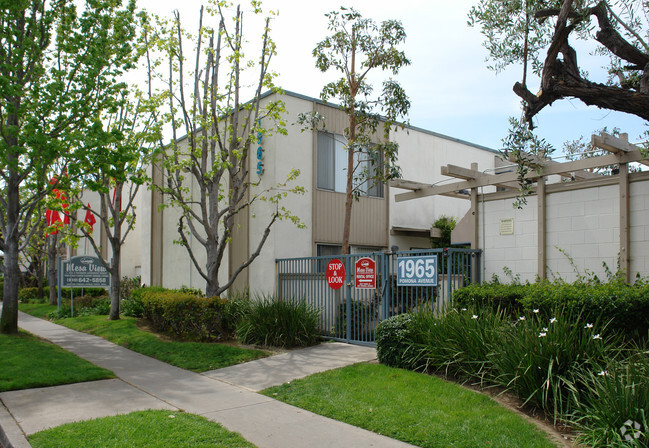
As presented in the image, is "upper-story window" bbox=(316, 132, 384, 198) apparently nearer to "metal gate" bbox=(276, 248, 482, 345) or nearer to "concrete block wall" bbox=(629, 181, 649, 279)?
"metal gate" bbox=(276, 248, 482, 345)

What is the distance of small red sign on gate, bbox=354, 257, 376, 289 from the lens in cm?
1178

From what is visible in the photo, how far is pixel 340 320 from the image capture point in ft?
41.3

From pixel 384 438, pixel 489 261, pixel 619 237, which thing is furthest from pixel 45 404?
pixel 619 237

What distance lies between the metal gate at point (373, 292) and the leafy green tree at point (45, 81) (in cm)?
618

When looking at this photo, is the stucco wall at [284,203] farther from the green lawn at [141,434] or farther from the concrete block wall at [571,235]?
the green lawn at [141,434]

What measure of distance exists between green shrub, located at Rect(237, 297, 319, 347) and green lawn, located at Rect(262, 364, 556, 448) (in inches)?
117

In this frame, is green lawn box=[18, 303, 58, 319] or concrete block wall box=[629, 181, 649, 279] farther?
green lawn box=[18, 303, 58, 319]

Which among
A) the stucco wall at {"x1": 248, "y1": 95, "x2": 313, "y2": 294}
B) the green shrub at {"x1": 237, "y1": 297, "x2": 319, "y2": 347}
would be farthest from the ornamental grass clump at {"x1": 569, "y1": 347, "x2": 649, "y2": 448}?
the stucco wall at {"x1": 248, "y1": 95, "x2": 313, "y2": 294}

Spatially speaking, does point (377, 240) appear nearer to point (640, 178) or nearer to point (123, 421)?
point (640, 178)

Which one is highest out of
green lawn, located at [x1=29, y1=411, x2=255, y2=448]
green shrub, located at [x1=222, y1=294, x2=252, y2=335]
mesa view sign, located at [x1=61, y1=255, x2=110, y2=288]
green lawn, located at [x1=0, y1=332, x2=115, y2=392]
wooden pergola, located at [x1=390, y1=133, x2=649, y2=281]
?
wooden pergola, located at [x1=390, y1=133, x2=649, y2=281]

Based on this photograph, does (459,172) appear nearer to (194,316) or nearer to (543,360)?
(543,360)

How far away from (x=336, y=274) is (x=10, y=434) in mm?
7623

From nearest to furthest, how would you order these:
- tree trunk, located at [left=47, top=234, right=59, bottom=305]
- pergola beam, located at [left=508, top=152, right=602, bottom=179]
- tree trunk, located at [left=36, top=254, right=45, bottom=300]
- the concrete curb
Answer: the concrete curb < pergola beam, located at [left=508, top=152, right=602, bottom=179] < tree trunk, located at [left=47, top=234, right=59, bottom=305] < tree trunk, located at [left=36, top=254, right=45, bottom=300]

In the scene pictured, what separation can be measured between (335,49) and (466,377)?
9.49m
